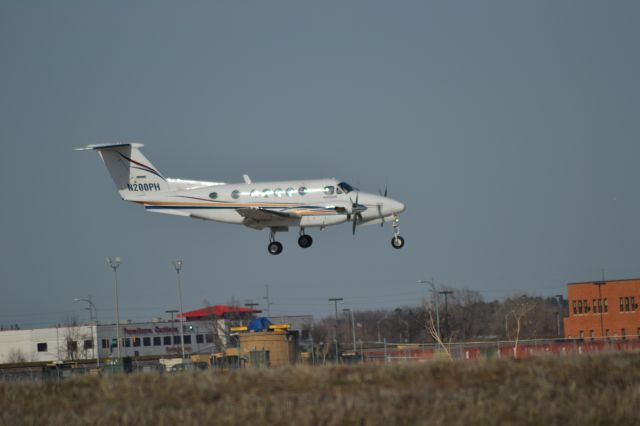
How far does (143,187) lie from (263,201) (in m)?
8.18

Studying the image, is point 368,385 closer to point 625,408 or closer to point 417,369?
point 417,369

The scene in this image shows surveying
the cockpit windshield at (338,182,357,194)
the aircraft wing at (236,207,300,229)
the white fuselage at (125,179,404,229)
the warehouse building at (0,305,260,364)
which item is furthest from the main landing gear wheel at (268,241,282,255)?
the warehouse building at (0,305,260,364)

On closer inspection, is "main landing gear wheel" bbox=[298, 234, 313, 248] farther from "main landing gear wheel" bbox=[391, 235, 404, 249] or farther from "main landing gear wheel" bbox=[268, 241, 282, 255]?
"main landing gear wheel" bbox=[391, 235, 404, 249]

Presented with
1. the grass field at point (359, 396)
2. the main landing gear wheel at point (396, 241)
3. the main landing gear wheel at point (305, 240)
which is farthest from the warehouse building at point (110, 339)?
the grass field at point (359, 396)

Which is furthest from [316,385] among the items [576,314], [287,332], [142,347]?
[142,347]

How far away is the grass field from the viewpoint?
25141 millimetres

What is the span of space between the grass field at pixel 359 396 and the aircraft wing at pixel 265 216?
2165 centimetres

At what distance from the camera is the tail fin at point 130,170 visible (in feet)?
189

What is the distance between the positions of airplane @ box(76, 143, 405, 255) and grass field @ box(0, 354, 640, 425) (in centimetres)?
2185

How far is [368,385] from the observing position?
94.9ft

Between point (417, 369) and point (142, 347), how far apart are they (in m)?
106

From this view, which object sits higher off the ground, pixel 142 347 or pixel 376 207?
pixel 376 207

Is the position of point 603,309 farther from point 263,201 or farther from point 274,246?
point 263,201

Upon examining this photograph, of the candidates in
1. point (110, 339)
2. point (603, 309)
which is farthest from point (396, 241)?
point (110, 339)
